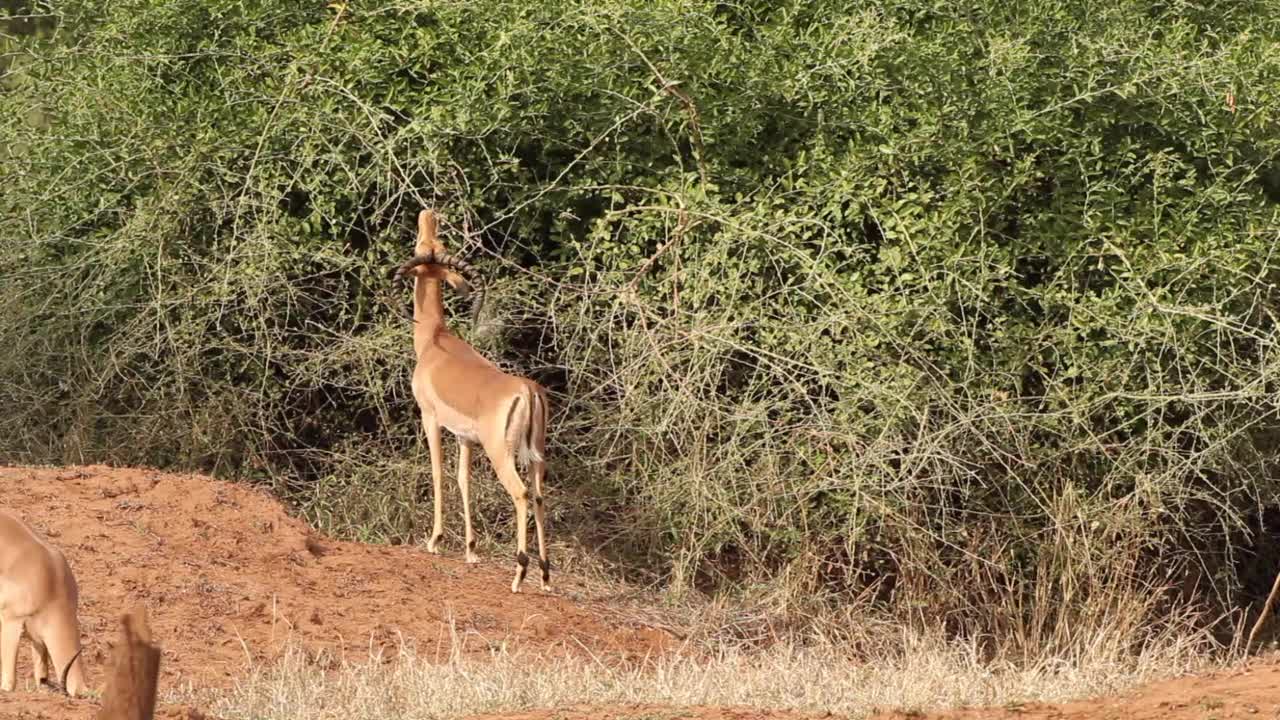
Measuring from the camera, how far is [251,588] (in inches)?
356

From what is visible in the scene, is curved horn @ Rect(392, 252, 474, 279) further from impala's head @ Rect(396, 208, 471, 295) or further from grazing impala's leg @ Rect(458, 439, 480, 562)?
grazing impala's leg @ Rect(458, 439, 480, 562)

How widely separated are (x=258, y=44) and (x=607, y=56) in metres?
2.27

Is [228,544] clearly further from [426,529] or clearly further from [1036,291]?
[1036,291]

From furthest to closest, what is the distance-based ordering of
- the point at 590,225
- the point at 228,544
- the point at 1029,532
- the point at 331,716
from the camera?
1. the point at 590,225
2. the point at 1029,532
3. the point at 228,544
4. the point at 331,716

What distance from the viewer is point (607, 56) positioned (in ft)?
35.0

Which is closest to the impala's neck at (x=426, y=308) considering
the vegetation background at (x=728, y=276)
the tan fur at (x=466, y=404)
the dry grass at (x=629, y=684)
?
the tan fur at (x=466, y=404)

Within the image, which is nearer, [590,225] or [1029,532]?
[1029,532]

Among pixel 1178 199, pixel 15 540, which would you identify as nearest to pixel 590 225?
pixel 1178 199

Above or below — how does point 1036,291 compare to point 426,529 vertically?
above

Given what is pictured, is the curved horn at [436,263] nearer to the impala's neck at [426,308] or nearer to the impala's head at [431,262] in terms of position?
the impala's head at [431,262]

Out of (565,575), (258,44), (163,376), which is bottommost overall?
(565,575)

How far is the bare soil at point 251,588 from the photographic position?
27.9 ft

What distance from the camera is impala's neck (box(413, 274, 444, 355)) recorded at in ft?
33.9

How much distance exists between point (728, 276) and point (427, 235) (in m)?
1.68
